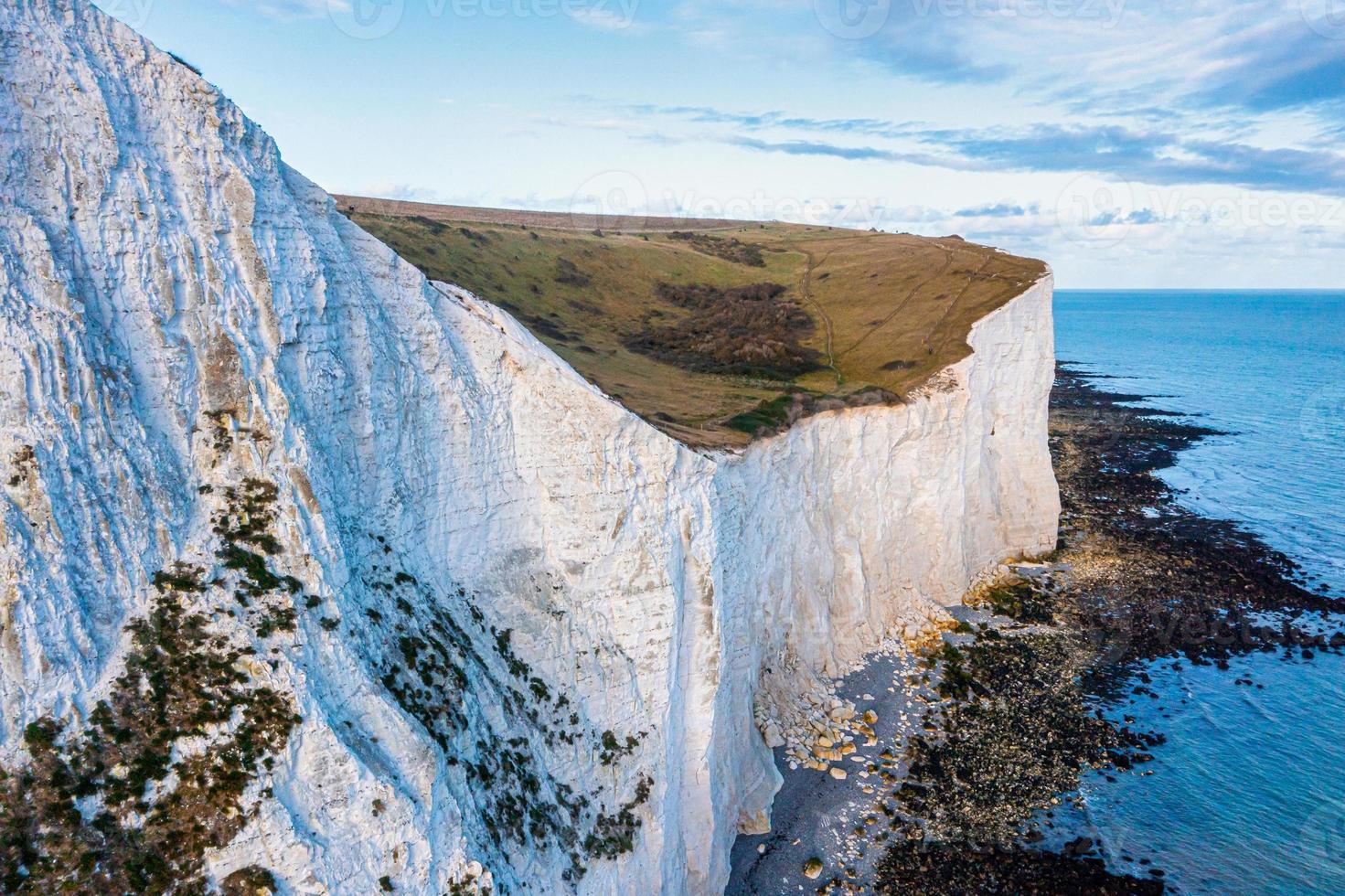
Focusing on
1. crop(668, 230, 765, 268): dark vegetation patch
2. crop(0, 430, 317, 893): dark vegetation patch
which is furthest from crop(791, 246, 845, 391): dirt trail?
crop(0, 430, 317, 893): dark vegetation patch

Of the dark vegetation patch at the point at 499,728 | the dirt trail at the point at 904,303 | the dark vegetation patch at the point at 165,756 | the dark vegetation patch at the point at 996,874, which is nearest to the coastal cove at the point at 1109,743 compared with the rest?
the dark vegetation patch at the point at 996,874

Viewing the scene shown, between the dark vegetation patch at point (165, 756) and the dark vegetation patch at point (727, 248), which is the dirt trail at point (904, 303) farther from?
the dark vegetation patch at point (165, 756)

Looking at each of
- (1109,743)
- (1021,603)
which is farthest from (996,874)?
(1021,603)

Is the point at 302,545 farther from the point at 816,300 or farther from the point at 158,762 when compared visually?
Result: the point at 816,300

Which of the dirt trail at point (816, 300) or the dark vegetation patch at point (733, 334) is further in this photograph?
the dark vegetation patch at point (733, 334)

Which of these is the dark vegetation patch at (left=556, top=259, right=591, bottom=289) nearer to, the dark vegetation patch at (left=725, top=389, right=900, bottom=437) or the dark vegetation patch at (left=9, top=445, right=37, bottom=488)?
the dark vegetation patch at (left=725, top=389, right=900, bottom=437)
